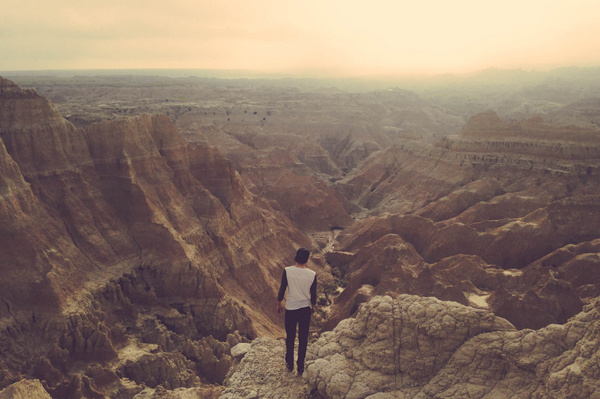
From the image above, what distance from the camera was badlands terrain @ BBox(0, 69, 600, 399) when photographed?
10.9 metres

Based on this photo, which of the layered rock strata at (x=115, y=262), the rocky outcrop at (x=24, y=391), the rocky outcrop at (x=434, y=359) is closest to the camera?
the rocky outcrop at (x=434, y=359)

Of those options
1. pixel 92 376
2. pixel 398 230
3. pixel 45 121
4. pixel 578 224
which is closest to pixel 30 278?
pixel 92 376

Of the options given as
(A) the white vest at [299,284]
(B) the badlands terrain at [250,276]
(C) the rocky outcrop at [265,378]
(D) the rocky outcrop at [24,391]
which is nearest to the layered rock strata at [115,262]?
(B) the badlands terrain at [250,276]

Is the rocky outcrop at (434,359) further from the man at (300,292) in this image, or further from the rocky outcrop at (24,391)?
the rocky outcrop at (24,391)

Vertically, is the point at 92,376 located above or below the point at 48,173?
below

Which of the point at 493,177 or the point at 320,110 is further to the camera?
the point at 320,110

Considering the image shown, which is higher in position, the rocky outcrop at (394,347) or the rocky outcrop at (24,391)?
the rocky outcrop at (394,347)

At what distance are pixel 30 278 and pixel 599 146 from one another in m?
67.6

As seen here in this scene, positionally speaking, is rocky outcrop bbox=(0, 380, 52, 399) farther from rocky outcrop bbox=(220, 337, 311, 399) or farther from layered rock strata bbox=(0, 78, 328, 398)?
rocky outcrop bbox=(220, 337, 311, 399)

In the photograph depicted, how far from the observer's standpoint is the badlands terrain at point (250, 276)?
10.9m

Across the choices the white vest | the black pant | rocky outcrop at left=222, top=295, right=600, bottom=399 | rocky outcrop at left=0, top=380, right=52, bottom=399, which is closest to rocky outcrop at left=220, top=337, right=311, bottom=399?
rocky outcrop at left=222, top=295, right=600, bottom=399

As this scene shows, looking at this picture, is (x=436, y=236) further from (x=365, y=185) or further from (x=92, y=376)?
(x=92, y=376)

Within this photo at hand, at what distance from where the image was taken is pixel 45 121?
2795 centimetres

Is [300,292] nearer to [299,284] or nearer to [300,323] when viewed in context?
[299,284]
